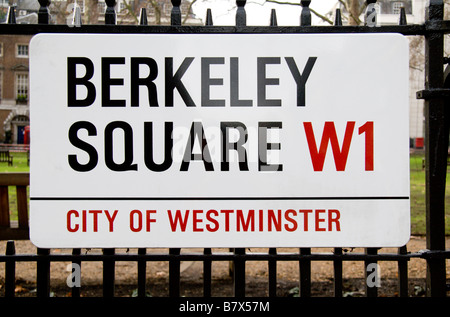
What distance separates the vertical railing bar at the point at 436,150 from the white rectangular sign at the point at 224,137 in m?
0.16

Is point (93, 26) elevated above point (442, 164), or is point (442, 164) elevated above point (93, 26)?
point (93, 26)

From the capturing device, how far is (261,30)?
8.25ft

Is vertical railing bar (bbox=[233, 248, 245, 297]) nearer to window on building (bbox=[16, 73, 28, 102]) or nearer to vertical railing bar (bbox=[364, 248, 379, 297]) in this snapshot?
vertical railing bar (bbox=[364, 248, 379, 297])

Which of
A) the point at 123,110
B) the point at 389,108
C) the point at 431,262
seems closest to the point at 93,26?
the point at 123,110

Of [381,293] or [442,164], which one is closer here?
[442,164]

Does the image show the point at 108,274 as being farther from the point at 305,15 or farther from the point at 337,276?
the point at 305,15

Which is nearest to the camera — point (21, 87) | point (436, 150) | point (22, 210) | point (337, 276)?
point (436, 150)

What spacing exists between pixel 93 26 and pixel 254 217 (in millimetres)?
1502

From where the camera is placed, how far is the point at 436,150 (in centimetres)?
251

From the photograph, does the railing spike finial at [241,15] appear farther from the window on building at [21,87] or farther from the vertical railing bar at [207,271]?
the window on building at [21,87]

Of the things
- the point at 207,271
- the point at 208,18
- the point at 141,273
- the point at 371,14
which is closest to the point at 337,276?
the point at 207,271

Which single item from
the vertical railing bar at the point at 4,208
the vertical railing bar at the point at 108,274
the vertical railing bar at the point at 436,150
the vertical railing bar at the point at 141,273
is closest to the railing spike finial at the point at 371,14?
the vertical railing bar at the point at 436,150

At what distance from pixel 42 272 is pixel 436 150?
99.5 inches
